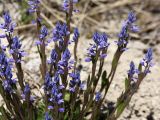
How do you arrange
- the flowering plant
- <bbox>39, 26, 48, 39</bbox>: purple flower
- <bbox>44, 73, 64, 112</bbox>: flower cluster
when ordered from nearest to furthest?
<bbox>44, 73, 64, 112</bbox>: flower cluster
the flowering plant
<bbox>39, 26, 48, 39</bbox>: purple flower

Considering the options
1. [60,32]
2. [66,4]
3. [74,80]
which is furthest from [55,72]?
[66,4]

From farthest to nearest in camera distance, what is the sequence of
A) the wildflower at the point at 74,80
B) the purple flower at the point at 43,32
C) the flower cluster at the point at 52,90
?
the purple flower at the point at 43,32 < the wildflower at the point at 74,80 < the flower cluster at the point at 52,90

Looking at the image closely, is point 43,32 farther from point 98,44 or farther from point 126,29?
point 126,29

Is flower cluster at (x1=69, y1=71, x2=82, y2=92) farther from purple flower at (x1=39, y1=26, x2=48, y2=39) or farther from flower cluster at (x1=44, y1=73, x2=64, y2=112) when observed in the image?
purple flower at (x1=39, y1=26, x2=48, y2=39)

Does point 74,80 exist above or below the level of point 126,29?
below

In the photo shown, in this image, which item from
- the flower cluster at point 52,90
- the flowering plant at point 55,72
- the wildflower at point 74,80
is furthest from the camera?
the wildflower at point 74,80

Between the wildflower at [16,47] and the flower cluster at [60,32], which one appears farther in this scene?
the flower cluster at [60,32]

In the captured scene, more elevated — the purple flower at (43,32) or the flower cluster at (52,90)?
the purple flower at (43,32)

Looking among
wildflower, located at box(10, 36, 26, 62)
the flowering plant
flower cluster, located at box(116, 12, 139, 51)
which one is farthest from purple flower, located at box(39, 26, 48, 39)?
flower cluster, located at box(116, 12, 139, 51)

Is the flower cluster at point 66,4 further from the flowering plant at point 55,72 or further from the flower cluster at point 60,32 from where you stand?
the flower cluster at point 60,32

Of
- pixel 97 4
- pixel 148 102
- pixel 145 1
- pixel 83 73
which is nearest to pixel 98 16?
pixel 97 4

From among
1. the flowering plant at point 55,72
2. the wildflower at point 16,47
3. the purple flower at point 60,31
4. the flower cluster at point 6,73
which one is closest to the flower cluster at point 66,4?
the flowering plant at point 55,72
